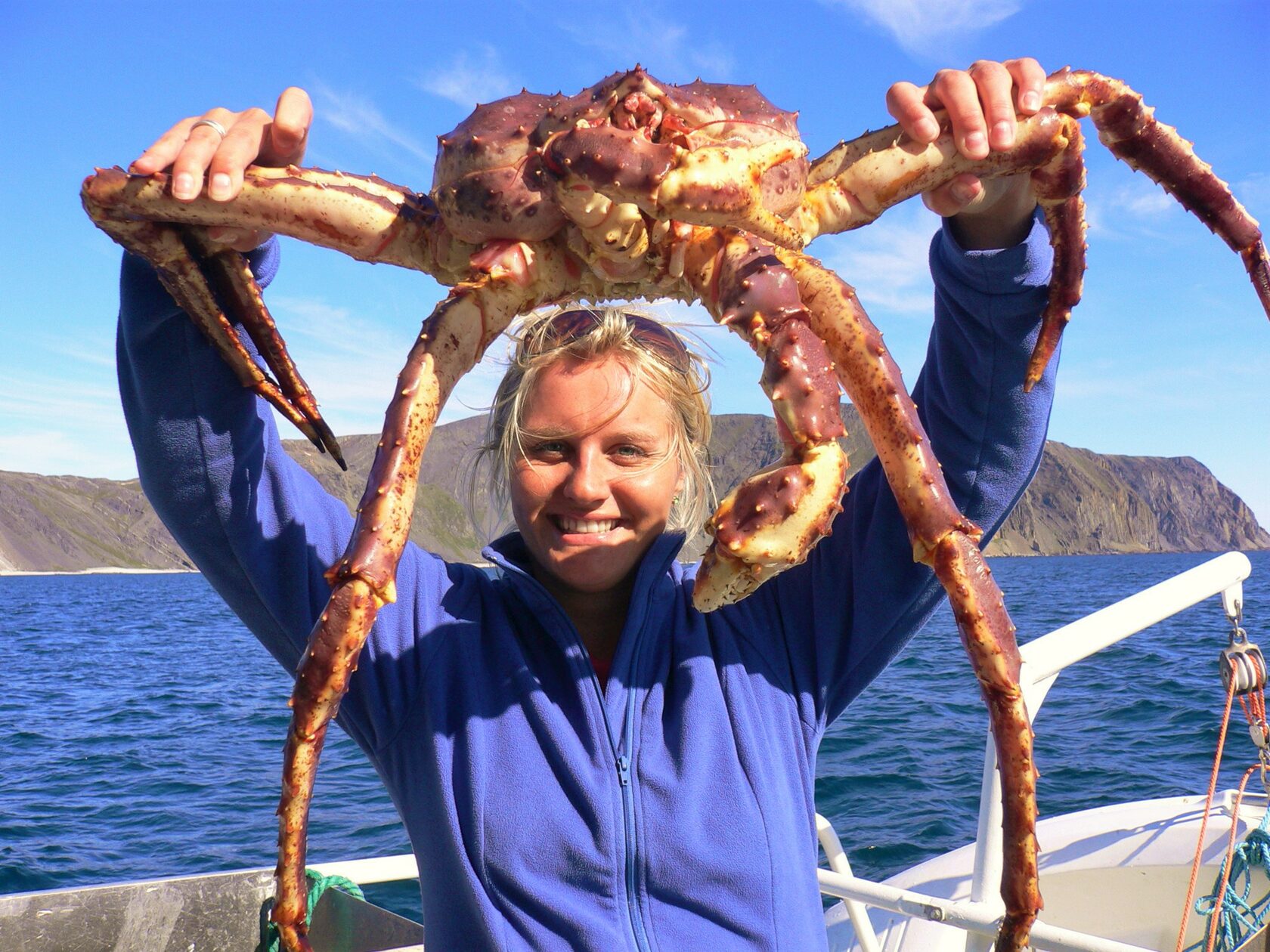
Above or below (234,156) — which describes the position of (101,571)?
above

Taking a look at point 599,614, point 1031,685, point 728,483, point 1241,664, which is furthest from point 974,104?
point 728,483

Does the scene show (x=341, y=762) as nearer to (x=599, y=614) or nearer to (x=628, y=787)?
(x=599, y=614)

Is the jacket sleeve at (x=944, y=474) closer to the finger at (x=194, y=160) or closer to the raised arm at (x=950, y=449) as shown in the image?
the raised arm at (x=950, y=449)

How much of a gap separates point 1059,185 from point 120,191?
69.2 inches

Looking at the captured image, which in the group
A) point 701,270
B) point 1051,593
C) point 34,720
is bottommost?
point 34,720

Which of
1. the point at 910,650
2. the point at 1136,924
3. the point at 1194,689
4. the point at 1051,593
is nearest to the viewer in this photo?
the point at 1136,924

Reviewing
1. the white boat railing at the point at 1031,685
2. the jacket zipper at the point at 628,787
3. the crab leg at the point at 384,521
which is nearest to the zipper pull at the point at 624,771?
the jacket zipper at the point at 628,787

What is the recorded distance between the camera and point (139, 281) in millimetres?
2033

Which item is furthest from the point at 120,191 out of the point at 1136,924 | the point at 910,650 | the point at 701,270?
the point at 910,650

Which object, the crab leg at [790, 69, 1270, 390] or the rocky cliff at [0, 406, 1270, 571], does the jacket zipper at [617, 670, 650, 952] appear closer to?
the crab leg at [790, 69, 1270, 390]

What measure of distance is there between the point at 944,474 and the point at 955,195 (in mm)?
671

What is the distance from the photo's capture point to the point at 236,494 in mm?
2109

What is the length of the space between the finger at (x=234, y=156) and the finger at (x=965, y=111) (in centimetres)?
122

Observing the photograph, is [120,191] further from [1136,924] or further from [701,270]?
[1136,924]
